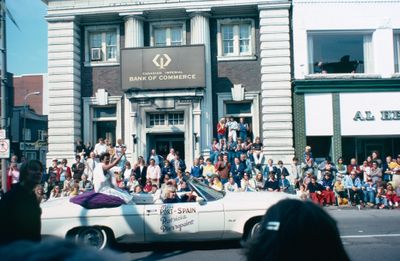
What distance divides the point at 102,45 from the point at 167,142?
19.9ft

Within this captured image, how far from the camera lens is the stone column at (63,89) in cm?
2122

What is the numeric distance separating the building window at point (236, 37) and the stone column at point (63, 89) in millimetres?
7381

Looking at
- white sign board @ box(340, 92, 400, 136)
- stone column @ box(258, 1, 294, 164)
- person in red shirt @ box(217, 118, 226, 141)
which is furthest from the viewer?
stone column @ box(258, 1, 294, 164)

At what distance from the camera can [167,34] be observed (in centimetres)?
2189

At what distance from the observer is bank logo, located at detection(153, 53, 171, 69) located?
20578mm

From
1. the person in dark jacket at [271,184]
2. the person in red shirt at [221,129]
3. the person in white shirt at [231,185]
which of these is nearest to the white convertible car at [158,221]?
the person in white shirt at [231,185]

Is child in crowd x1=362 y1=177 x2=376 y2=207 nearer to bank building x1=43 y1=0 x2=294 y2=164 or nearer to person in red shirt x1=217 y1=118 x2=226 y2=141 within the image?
bank building x1=43 y1=0 x2=294 y2=164

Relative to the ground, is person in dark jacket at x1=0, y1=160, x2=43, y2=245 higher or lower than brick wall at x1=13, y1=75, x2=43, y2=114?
lower

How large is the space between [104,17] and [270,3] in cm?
826

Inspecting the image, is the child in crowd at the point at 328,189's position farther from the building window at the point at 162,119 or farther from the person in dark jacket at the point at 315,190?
the building window at the point at 162,119

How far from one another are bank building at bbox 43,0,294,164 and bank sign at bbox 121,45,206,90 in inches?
1.9

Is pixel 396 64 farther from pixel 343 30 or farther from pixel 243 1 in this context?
pixel 243 1

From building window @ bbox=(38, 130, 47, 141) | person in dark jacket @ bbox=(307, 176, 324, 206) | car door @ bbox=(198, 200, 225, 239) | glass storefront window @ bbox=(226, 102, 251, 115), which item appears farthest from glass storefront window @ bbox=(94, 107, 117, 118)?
building window @ bbox=(38, 130, 47, 141)

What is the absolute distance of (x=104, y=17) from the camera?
21719 mm
